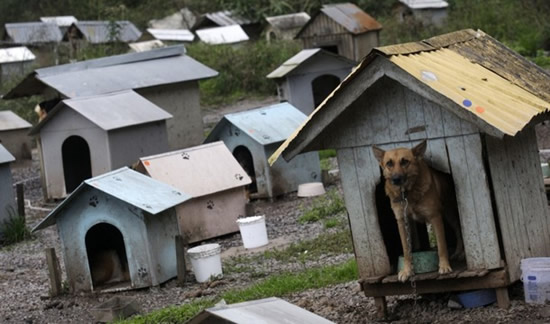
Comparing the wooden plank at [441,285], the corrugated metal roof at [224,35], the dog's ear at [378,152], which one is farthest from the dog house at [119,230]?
the corrugated metal roof at [224,35]

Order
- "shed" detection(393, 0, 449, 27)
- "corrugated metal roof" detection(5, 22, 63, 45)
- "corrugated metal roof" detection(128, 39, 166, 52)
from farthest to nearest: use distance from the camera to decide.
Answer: "corrugated metal roof" detection(5, 22, 63, 45) < "corrugated metal roof" detection(128, 39, 166, 52) < "shed" detection(393, 0, 449, 27)

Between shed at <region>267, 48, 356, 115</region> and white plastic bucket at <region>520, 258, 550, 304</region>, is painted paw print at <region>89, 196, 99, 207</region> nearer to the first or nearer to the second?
white plastic bucket at <region>520, 258, 550, 304</region>

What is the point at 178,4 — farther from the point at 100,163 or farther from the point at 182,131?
the point at 100,163

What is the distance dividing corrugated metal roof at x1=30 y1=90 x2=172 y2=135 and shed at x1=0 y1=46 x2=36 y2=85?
22.3m

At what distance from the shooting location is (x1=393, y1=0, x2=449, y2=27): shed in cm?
3866

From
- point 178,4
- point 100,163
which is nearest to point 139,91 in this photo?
point 100,163

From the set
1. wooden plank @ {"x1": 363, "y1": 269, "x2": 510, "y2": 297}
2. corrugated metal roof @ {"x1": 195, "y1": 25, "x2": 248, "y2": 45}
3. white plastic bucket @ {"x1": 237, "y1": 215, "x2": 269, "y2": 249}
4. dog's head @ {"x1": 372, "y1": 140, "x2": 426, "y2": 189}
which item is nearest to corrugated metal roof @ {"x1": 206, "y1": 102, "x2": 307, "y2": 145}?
white plastic bucket @ {"x1": 237, "y1": 215, "x2": 269, "y2": 249}

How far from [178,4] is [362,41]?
24.0 metres

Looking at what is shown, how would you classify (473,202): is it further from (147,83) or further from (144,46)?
(144,46)

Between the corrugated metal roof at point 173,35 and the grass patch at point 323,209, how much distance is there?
29.4m

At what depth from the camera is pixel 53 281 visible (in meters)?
12.0

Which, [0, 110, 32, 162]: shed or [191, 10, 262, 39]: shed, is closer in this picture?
[0, 110, 32, 162]: shed

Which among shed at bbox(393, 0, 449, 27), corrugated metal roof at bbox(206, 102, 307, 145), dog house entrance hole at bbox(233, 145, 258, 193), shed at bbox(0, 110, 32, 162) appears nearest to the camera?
corrugated metal roof at bbox(206, 102, 307, 145)

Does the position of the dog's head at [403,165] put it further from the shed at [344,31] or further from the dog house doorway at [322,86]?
the shed at [344,31]
